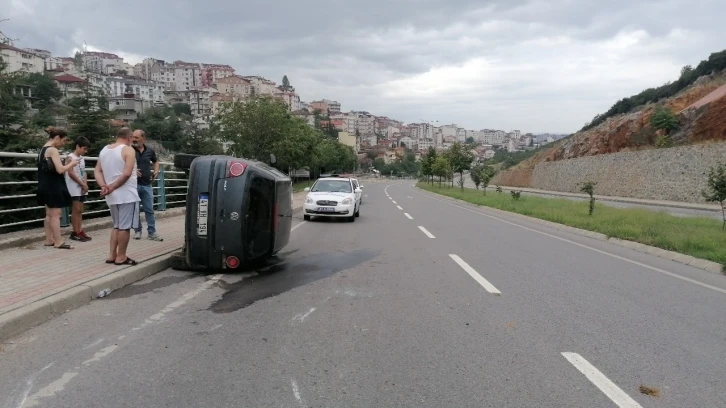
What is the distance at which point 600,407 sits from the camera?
3219 mm

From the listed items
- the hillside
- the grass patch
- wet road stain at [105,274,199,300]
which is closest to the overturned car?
wet road stain at [105,274,199,300]

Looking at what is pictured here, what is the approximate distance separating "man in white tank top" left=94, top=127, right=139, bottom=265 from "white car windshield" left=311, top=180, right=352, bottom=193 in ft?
34.2

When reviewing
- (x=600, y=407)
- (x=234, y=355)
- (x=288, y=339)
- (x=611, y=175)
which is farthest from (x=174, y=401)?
(x=611, y=175)

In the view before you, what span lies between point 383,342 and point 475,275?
3.37 m

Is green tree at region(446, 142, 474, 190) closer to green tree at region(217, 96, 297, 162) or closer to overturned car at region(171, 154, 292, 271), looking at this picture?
green tree at region(217, 96, 297, 162)

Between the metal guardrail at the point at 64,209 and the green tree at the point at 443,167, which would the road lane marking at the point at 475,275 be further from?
the green tree at the point at 443,167

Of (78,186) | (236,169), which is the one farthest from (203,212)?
(78,186)

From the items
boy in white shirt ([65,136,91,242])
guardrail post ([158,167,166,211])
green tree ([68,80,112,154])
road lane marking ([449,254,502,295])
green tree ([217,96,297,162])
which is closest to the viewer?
road lane marking ([449,254,502,295])

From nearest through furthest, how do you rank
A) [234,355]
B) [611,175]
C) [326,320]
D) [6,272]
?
[234,355] → [326,320] → [6,272] → [611,175]

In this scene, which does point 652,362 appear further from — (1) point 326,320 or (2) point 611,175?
(2) point 611,175

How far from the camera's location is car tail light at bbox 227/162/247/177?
6.65 m

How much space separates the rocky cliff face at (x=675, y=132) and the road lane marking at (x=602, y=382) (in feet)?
125

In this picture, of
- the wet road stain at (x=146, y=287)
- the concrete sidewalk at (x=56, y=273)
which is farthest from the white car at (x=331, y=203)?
the wet road stain at (x=146, y=287)

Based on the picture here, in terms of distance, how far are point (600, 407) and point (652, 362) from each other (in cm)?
115
